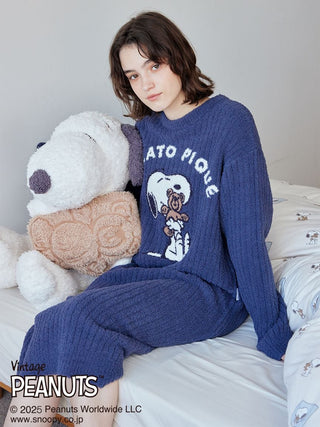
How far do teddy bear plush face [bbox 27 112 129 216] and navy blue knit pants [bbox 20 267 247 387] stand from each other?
0.27 metres

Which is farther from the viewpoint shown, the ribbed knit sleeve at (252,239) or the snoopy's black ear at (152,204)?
the snoopy's black ear at (152,204)

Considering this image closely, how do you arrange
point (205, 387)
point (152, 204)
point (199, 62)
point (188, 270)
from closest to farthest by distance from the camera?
point (205, 387) → point (188, 270) → point (152, 204) → point (199, 62)

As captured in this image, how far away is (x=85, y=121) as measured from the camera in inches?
56.4

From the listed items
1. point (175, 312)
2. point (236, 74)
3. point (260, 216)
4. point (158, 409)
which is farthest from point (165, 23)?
point (236, 74)

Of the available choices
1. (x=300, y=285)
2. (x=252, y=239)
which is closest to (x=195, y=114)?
(x=252, y=239)

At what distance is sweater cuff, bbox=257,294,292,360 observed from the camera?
3.81ft

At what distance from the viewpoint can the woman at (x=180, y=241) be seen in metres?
1.10

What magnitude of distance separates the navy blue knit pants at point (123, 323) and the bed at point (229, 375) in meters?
0.04

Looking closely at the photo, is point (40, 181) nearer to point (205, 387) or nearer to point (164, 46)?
point (164, 46)

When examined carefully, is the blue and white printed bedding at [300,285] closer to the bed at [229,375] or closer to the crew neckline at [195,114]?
the bed at [229,375]

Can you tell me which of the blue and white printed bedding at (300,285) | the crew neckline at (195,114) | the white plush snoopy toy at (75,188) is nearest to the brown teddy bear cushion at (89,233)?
the white plush snoopy toy at (75,188)

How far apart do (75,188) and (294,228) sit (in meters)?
0.64

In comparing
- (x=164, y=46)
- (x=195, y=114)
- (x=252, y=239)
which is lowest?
(x=252, y=239)

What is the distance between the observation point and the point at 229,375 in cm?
108
